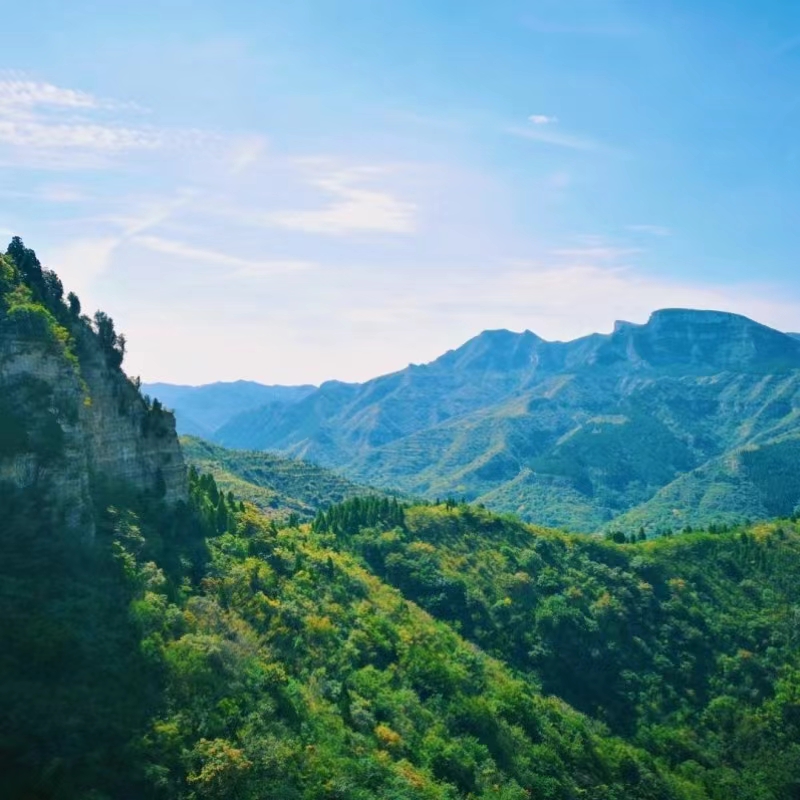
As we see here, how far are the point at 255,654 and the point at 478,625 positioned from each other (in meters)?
55.7

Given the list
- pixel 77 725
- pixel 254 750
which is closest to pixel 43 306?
pixel 77 725

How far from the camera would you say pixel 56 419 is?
65.6 m

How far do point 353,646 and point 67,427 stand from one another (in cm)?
4164

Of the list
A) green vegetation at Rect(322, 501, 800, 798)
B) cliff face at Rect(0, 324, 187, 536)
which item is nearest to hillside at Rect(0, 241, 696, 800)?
cliff face at Rect(0, 324, 187, 536)

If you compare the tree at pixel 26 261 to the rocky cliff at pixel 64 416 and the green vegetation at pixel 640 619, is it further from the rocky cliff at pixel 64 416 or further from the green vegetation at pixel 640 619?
the green vegetation at pixel 640 619

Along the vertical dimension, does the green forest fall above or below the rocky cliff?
below

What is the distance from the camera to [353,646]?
283 feet

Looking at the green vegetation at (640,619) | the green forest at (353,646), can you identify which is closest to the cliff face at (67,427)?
the green forest at (353,646)

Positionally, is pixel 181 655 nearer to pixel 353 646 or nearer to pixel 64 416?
pixel 64 416

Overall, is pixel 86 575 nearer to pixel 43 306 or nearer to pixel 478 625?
pixel 43 306

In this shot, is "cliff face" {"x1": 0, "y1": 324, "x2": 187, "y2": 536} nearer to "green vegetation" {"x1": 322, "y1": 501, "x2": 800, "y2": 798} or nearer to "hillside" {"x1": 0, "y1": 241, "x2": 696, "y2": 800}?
"hillside" {"x1": 0, "y1": 241, "x2": 696, "y2": 800}

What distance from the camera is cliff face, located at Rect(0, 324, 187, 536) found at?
206ft

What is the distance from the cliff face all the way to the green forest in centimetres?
31

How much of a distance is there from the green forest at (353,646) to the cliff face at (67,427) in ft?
1.03
